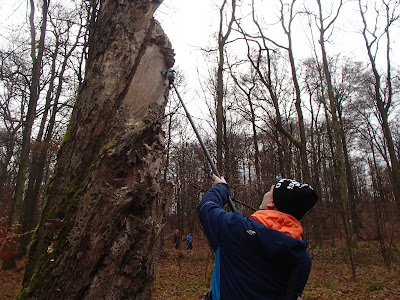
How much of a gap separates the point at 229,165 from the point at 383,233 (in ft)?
18.2

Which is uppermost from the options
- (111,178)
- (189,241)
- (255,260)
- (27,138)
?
(27,138)

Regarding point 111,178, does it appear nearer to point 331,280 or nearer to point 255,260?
point 255,260

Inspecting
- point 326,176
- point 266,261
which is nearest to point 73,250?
point 266,261

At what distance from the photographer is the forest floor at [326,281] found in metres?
7.38

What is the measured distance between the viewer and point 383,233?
30.1 feet

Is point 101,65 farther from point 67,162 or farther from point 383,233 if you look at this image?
point 383,233

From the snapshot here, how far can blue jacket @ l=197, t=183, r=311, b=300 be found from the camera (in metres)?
1.36

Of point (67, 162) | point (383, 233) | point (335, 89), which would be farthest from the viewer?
point (335, 89)

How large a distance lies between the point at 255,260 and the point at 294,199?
0.39m

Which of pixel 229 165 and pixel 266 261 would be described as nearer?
pixel 266 261

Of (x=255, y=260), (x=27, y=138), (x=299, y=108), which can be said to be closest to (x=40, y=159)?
(x=27, y=138)

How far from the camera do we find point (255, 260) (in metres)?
1.43

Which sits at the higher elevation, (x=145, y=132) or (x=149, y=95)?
(x=149, y=95)

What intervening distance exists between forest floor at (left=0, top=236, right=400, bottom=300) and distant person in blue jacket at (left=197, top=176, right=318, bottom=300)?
6.65 metres
